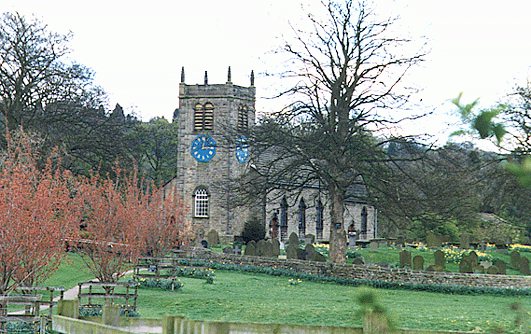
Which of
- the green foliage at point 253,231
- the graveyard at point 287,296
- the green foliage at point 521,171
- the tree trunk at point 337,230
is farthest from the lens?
the green foliage at point 253,231

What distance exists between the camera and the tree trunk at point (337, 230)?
30.3m

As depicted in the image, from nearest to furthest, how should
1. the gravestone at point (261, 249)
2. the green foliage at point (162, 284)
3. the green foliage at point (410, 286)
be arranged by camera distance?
the green foliage at point (162, 284) < the green foliage at point (410, 286) < the gravestone at point (261, 249)

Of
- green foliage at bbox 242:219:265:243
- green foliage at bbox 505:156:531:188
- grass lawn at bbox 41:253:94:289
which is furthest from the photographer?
green foliage at bbox 242:219:265:243

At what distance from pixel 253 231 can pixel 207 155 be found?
5690mm

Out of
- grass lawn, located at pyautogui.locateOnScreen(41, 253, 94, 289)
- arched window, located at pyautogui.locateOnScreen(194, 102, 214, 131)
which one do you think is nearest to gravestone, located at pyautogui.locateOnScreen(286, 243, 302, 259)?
grass lawn, located at pyautogui.locateOnScreen(41, 253, 94, 289)

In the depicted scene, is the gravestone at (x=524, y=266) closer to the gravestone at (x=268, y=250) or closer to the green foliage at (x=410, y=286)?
the green foliage at (x=410, y=286)

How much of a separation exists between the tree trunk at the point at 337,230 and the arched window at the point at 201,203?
2038 cm

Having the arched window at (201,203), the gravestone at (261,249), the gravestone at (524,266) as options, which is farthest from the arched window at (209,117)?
the gravestone at (524,266)

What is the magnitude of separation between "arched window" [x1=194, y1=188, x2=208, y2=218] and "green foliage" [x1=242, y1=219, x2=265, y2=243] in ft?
9.24

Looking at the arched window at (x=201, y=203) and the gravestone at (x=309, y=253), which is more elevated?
the arched window at (x=201, y=203)

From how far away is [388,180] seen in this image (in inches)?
1129

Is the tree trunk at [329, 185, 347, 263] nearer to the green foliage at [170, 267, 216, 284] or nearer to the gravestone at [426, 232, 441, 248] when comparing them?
the green foliage at [170, 267, 216, 284]

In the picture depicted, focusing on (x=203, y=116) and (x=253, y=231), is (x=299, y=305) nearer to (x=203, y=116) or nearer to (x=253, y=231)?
(x=253, y=231)

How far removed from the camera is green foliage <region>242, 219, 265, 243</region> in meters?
48.7
